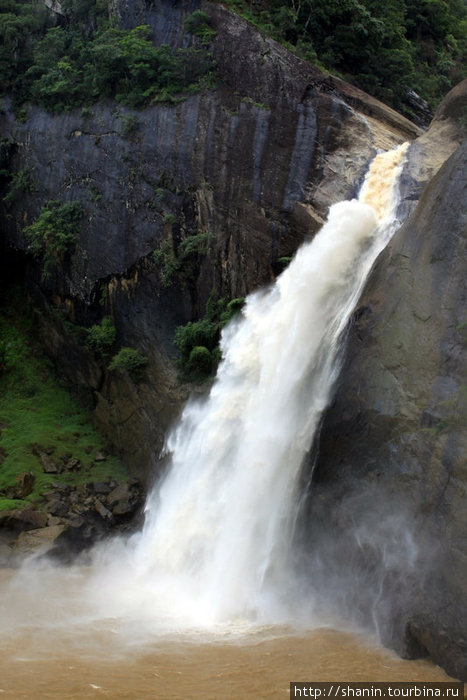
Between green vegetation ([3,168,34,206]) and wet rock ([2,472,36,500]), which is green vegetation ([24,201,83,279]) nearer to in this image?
green vegetation ([3,168,34,206])

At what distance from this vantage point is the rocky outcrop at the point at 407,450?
11.1m

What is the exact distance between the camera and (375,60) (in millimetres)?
24922

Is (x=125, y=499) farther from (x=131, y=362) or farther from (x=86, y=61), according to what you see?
(x=86, y=61)

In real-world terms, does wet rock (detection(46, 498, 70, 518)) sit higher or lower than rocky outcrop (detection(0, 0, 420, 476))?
lower

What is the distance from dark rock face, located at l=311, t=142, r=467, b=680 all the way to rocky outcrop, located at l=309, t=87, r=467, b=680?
0.02 metres

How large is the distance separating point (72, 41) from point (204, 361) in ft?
48.8

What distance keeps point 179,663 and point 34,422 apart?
14374mm

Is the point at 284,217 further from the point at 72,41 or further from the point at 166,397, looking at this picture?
the point at 72,41

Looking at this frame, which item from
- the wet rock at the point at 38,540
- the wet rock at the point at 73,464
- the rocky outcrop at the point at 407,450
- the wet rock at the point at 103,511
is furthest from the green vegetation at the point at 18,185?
the rocky outcrop at the point at 407,450

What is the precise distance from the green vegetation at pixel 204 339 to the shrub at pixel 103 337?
3.12m

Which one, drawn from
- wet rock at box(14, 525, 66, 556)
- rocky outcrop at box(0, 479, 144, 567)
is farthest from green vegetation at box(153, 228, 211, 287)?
wet rock at box(14, 525, 66, 556)

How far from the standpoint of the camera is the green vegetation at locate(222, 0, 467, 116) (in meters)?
23.4

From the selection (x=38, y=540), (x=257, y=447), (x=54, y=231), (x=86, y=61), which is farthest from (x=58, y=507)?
(x=86, y=61)

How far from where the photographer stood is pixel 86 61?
2536 centimetres
